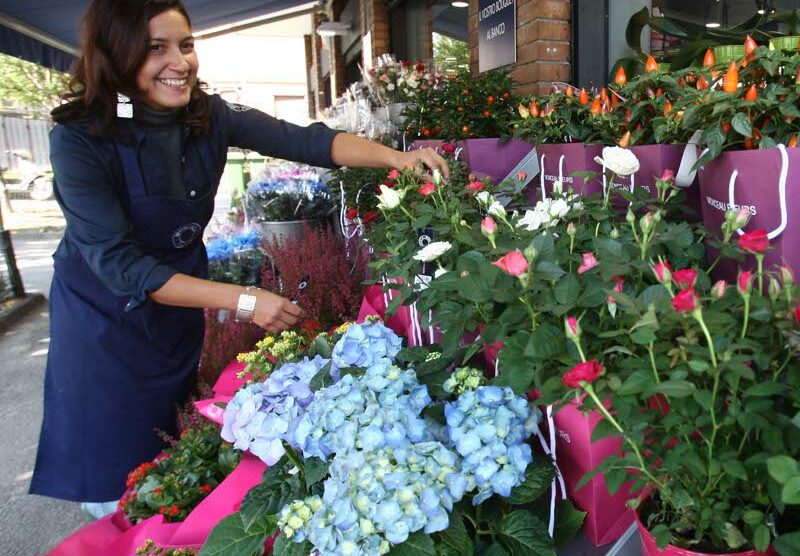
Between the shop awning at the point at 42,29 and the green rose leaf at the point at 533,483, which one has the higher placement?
the shop awning at the point at 42,29

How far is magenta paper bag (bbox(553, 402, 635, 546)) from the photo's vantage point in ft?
2.53

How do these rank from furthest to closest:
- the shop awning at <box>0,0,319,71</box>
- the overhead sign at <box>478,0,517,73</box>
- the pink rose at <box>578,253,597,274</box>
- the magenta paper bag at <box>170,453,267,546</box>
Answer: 1. the shop awning at <box>0,0,319,71</box>
2. the overhead sign at <box>478,0,517,73</box>
3. the magenta paper bag at <box>170,453,267,546</box>
4. the pink rose at <box>578,253,597,274</box>

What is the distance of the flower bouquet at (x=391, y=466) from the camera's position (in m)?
0.70

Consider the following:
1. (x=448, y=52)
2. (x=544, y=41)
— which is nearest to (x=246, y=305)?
(x=544, y=41)

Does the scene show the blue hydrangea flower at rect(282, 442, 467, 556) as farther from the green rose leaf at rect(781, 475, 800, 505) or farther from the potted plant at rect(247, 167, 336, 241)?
the potted plant at rect(247, 167, 336, 241)

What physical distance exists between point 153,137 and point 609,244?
1454 mm

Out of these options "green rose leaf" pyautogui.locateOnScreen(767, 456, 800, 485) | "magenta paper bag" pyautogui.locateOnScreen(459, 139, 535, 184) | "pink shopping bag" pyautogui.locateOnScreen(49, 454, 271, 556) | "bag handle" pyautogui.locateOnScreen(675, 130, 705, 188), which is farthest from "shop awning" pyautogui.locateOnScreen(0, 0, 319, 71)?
"green rose leaf" pyautogui.locateOnScreen(767, 456, 800, 485)

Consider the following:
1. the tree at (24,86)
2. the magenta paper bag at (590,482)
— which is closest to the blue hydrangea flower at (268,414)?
the magenta paper bag at (590,482)

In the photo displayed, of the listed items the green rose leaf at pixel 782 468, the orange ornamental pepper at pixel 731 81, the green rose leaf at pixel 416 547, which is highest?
the orange ornamental pepper at pixel 731 81

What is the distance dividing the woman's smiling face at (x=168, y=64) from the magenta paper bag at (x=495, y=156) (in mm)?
854

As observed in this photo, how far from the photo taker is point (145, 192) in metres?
1.76

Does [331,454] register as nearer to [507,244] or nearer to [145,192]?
[507,244]

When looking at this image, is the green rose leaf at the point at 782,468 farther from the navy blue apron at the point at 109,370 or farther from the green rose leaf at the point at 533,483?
the navy blue apron at the point at 109,370

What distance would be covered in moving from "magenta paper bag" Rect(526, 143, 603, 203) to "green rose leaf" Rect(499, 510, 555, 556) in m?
0.64
